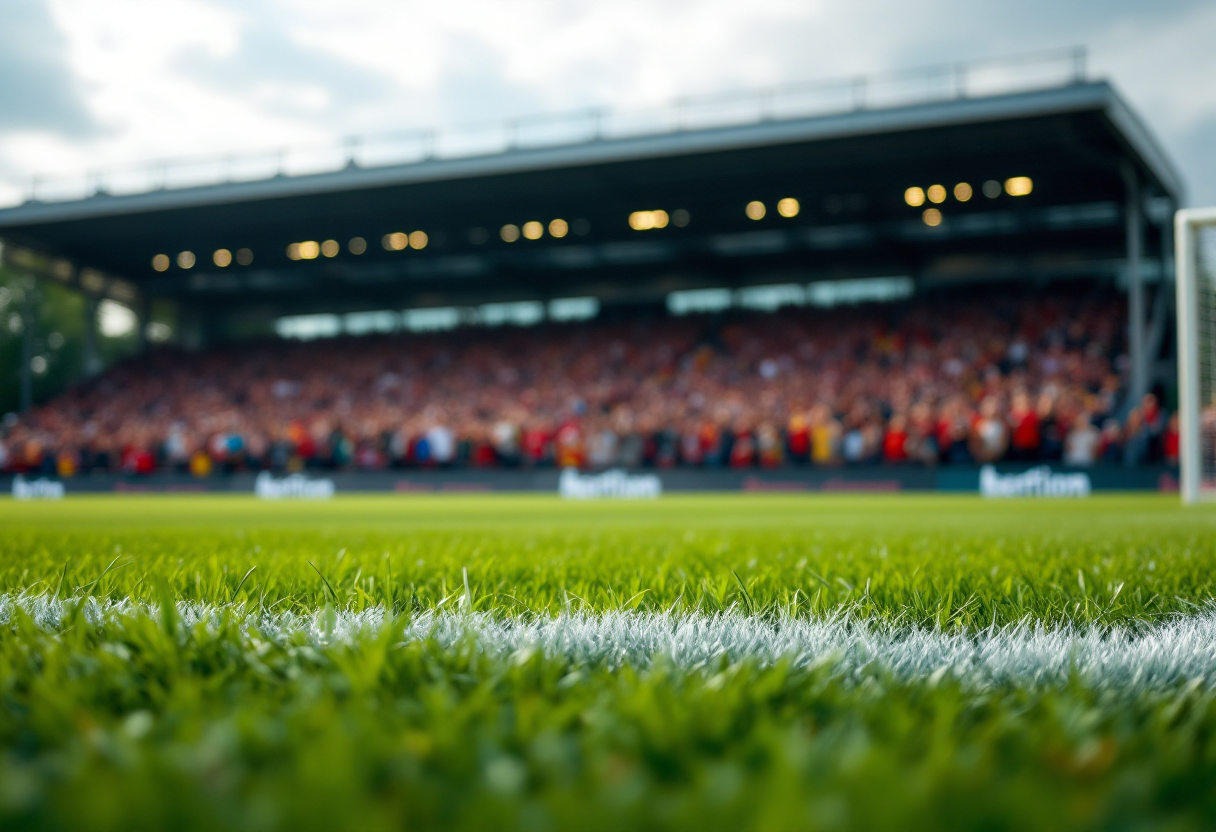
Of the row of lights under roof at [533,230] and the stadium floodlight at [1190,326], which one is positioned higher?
the row of lights under roof at [533,230]

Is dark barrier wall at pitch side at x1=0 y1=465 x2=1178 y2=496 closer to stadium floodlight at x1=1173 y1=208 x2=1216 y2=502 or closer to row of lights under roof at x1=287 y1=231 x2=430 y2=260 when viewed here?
stadium floodlight at x1=1173 y1=208 x2=1216 y2=502

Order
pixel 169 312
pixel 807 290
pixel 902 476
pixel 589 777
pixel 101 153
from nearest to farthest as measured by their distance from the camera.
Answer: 1. pixel 589 777
2. pixel 902 476
3. pixel 101 153
4. pixel 807 290
5. pixel 169 312

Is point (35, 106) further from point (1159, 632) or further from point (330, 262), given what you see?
point (1159, 632)

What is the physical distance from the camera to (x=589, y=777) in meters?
0.79

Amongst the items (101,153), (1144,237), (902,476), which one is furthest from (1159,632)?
(101,153)

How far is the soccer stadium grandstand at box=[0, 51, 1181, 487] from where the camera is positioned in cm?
1895

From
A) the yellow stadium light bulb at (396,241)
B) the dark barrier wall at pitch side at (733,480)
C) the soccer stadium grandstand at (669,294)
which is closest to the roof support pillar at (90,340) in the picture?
the soccer stadium grandstand at (669,294)

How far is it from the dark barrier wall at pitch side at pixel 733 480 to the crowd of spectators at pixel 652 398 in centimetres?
34

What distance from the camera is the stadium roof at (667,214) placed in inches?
773

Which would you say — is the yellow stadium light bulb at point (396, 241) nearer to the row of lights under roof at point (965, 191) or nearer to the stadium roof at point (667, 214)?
the stadium roof at point (667, 214)

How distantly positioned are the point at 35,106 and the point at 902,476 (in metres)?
20.3

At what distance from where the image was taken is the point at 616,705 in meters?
1.17

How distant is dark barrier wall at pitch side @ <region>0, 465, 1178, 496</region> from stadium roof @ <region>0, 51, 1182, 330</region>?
7.46 m

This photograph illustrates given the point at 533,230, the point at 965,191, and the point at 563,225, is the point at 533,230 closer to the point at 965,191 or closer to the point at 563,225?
the point at 563,225
